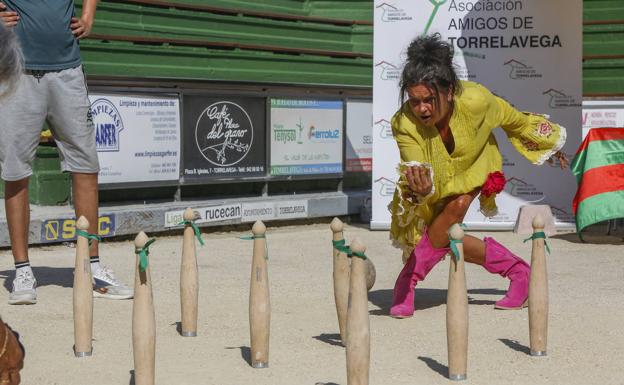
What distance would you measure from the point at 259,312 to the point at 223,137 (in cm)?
652

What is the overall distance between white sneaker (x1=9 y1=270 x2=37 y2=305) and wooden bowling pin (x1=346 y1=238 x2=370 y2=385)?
308cm

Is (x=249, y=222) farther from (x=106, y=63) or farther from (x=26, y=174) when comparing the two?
(x=26, y=174)

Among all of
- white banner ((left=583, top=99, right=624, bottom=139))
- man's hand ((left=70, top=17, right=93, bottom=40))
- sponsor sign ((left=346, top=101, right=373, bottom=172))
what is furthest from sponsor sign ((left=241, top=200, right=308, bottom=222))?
man's hand ((left=70, top=17, right=93, bottom=40))

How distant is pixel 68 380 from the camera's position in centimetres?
524

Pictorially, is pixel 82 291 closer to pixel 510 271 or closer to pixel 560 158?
pixel 510 271

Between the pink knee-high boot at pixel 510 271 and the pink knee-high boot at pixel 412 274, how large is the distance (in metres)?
0.33

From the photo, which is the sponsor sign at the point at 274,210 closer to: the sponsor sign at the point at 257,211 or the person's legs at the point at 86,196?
the sponsor sign at the point at 257,211

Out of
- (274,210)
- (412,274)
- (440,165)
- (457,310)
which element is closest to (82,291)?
(457,310)

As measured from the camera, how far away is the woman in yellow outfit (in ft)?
22.0

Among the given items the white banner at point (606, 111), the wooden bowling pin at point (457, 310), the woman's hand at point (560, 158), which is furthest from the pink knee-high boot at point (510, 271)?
the white banner at point (606, 111)

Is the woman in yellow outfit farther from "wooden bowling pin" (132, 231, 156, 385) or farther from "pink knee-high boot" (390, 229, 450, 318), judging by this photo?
"wooden bowling pin" (132, 231, 156, 385)

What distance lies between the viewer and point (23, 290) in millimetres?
7043

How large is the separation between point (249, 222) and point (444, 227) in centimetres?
524

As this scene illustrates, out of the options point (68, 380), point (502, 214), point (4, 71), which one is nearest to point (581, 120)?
point (502, 214)
